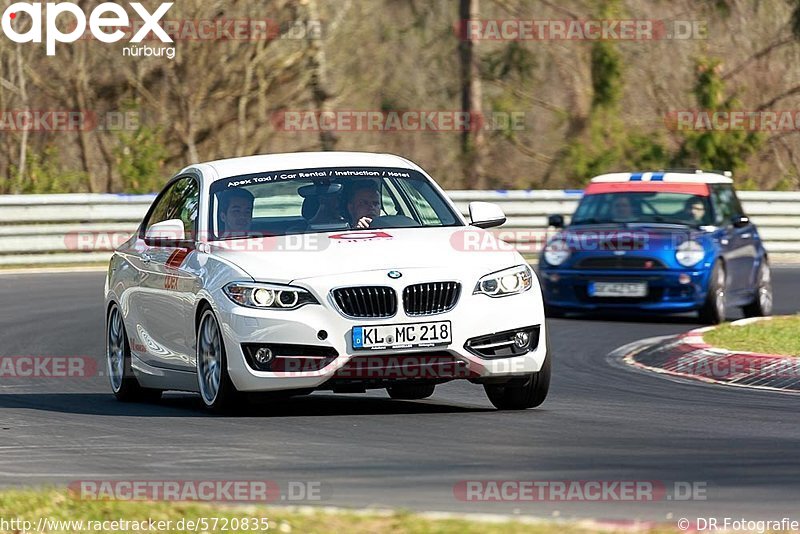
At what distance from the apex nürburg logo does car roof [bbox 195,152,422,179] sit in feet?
61.8

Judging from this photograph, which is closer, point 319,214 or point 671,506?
point 671,506

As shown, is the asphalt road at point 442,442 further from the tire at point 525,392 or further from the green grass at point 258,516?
the green grass at point 258,516

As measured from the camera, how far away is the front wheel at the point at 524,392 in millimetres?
10234

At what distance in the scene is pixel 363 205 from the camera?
10.8 m

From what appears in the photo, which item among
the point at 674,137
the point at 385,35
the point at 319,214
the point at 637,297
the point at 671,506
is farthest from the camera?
the point at 385,35

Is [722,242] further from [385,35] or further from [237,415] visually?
[385,35]

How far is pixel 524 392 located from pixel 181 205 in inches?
108

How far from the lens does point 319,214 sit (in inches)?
421

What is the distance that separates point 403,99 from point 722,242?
21.7m

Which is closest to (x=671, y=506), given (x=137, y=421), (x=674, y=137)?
(x=137, y=421)

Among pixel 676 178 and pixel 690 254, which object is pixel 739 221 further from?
pixel 690 254

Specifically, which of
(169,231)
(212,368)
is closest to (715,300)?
(169,231)

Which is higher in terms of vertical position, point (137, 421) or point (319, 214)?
point (319, 214)

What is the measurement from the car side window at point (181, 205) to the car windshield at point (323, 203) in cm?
24
